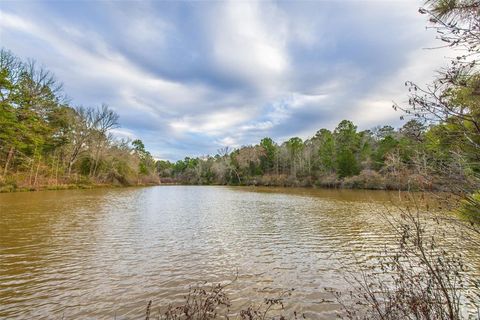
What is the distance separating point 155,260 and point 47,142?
3524 centimetres

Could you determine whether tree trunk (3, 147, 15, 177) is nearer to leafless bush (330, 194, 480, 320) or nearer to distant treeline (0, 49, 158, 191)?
distant treeline (0, 49, 158, 191)

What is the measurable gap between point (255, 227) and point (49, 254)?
7816 millimetres

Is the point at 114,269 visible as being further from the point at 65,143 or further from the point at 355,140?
the point at 355,140

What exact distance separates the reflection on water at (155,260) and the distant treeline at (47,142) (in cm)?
1841

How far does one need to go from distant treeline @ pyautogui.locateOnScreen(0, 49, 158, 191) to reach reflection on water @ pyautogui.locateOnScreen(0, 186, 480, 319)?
18410 mm

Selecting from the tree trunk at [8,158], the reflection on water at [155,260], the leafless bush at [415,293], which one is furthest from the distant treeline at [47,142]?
the leafless bush at [415,293]

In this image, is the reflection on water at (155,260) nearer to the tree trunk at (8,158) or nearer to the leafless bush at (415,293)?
the leafless bush at (415,293)

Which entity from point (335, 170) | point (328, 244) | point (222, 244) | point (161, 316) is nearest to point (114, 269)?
point (161, 316)

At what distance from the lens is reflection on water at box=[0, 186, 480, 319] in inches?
193

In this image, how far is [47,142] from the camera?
33.9 metres

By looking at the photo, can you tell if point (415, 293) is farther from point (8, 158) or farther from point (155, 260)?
point (8, 158)

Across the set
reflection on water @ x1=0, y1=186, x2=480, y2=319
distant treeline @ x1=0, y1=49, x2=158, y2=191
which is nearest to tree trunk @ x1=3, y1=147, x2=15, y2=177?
distant treeline @ x1=0, y1=49, x2=158, y2=191

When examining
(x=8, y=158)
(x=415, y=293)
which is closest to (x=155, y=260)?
(x=415, y=293)

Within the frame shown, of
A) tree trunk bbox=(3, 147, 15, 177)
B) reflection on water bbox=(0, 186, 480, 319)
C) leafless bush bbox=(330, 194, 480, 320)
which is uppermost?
tree trunk bbox=(3, 147, 15, 177)
